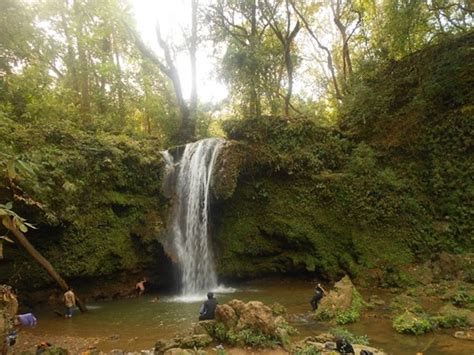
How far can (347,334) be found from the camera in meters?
9.38

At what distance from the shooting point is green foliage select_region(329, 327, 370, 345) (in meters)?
8.88

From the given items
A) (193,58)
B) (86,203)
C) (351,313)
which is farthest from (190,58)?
(351,313)

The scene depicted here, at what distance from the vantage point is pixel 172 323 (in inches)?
443

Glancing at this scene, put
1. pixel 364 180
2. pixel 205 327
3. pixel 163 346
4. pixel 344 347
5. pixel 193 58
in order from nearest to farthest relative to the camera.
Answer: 1. pixel 344 347
2. pixel 163 346
3. pixel 205 327
4. pixel 364 180
5. pixel 193 58

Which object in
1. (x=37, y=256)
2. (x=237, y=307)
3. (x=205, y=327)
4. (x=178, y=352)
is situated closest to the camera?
(x=178, y=352)

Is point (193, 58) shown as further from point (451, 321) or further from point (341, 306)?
point (451, 321)

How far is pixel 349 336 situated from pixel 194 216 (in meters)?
9.74

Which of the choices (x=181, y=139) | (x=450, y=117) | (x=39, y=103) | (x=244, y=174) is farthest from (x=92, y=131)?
(x=450, y=117)

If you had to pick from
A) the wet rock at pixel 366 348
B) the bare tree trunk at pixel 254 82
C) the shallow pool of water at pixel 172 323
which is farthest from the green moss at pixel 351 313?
the bare tree trunk at pixel 254 82

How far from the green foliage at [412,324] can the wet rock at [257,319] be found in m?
3.49

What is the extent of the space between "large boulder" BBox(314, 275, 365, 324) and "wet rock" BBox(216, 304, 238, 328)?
10.5 ft

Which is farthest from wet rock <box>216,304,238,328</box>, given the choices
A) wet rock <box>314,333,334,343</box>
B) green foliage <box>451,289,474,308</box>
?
green foliage <box>451,289,474,308</box>

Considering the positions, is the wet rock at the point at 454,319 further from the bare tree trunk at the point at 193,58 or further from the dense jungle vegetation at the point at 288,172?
the bare tree trunk at the point at 193,58

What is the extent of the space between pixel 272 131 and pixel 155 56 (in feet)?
37.3
